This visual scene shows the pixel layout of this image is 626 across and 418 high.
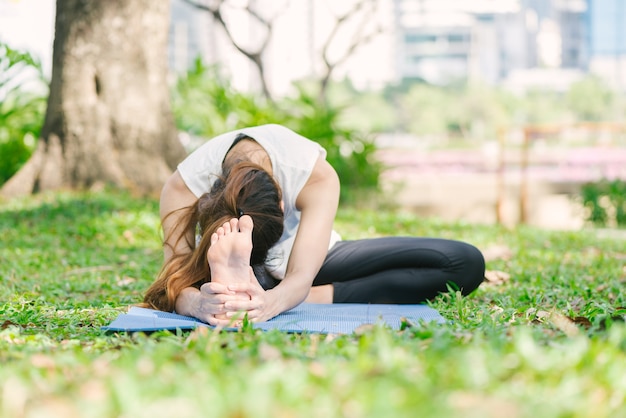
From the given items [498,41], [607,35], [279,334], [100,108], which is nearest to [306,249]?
[279,334]

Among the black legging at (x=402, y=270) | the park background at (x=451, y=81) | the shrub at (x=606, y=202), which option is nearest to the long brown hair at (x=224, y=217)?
the black legging at (x=402, y=270)

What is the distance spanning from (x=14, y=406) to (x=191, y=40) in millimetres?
89157

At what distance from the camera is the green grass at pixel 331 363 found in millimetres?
1291

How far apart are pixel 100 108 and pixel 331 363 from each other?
493 centimetres

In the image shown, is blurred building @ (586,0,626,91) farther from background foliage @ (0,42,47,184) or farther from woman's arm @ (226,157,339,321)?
woman's arm @ (226,157,339,321)

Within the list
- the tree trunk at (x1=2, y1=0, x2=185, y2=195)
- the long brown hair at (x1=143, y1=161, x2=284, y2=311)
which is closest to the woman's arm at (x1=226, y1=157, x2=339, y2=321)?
the long brown hair at (x1=143, y1=161, x2=284, y2=311)

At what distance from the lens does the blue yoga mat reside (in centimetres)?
230

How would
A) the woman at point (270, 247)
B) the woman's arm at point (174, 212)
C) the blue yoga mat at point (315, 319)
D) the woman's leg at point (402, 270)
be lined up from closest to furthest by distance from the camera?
the blue yoga mat at point (315, 319) → the woman at point (270, 247) → the woman's arm at point (174, 212) → the woman's leg at point (402, 270)

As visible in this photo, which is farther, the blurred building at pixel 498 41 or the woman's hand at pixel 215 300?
the blurred building at pixel 498 41

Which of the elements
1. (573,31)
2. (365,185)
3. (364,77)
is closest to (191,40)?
(364,77)

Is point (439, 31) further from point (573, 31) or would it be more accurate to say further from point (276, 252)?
point (276, 252)

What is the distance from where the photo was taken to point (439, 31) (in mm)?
91750

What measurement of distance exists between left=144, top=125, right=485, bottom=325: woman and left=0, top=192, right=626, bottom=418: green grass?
20 cm

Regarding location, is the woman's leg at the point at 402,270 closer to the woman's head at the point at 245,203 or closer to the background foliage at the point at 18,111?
the woman's head at the point at 245,203
